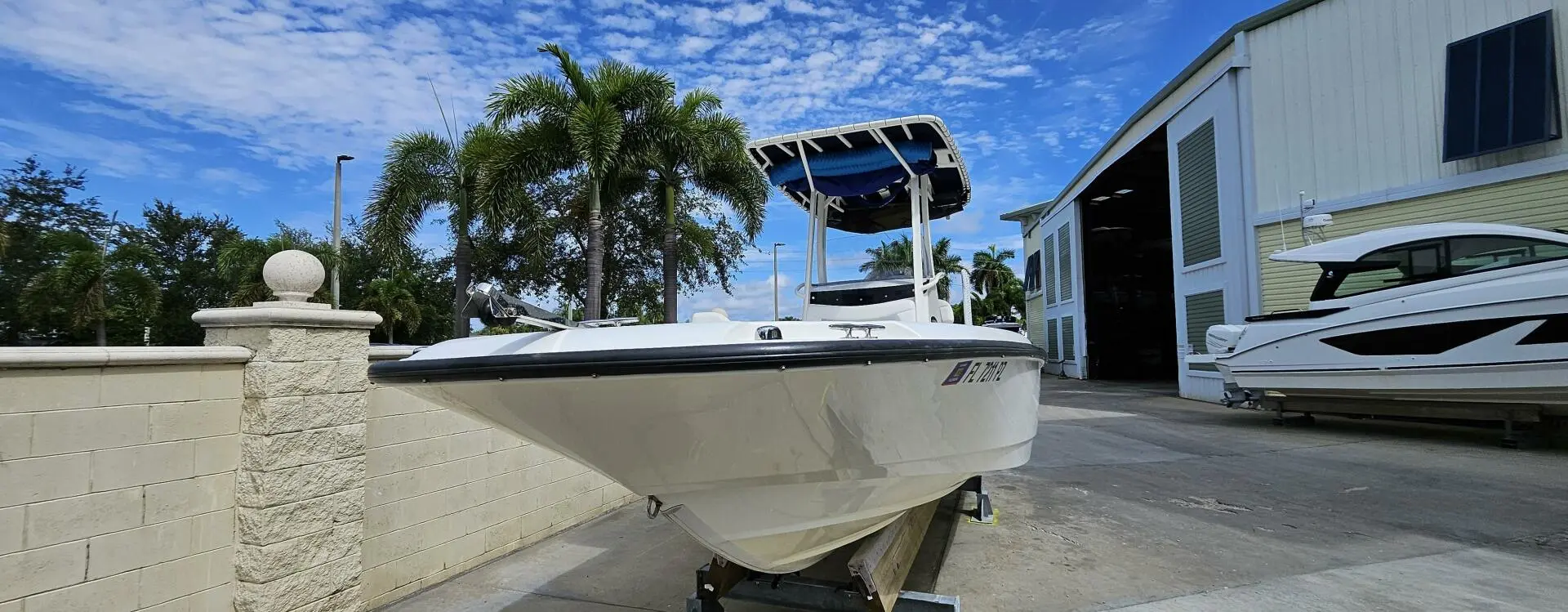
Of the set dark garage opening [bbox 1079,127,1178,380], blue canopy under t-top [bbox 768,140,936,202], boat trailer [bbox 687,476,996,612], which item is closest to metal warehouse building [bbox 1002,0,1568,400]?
dark garage opening [bbox 1079,127,1178,380]

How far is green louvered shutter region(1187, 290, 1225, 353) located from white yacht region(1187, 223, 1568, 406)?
12.9ft

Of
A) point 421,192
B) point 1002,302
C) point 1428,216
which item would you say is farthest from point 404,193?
point 1002,302

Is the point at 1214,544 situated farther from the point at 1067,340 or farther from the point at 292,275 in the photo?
the point at 1067,340

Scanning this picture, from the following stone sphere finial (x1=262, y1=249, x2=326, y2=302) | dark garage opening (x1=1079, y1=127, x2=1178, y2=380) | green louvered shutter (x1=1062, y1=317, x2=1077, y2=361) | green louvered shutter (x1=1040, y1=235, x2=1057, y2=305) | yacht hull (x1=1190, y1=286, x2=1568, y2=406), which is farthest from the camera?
green louvered shutter (x1=1040, y1=235, x2=1057, y2=305)

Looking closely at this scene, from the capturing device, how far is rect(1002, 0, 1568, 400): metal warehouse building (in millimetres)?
9086

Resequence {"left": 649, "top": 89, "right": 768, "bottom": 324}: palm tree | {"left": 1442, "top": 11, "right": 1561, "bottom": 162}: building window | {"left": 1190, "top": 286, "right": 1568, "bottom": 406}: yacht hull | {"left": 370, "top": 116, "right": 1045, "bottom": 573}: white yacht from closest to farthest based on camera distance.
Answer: {"left": 370, "top": 116, "right": 1045, "bottom": 573}: white yacht, {"left": 1190, "top": 286, "right": 1568, "bottom": 406}: yacht hull, {"left": 1442, "top": 11, "right": 1561, "bottom": 162}: building window, {"left": 649, "top": 89, "right": 768, "bottom": 324}: palm tree

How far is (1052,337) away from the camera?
84.1ft

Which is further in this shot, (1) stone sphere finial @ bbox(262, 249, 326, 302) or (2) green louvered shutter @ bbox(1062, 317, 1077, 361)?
(2) green louvered shutter @ bbox(1062, 317, 1077, 361)

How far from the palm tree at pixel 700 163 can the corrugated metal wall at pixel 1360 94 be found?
840 cm

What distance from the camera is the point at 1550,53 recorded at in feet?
29.0

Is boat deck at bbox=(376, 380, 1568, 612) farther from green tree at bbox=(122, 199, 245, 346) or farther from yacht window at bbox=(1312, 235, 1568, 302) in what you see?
green tree at bbox=(122, 199, 245, 346)

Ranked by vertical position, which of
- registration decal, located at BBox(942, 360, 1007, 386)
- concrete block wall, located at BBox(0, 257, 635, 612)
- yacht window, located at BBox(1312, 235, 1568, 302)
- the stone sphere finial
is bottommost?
concrete block wall, located at BBox(0, 257, 635, 612)

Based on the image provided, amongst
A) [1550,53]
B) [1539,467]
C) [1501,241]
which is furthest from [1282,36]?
[1539,467]

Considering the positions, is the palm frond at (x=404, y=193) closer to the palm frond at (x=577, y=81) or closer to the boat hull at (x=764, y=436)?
the palm frond at (x=577, y=81)
